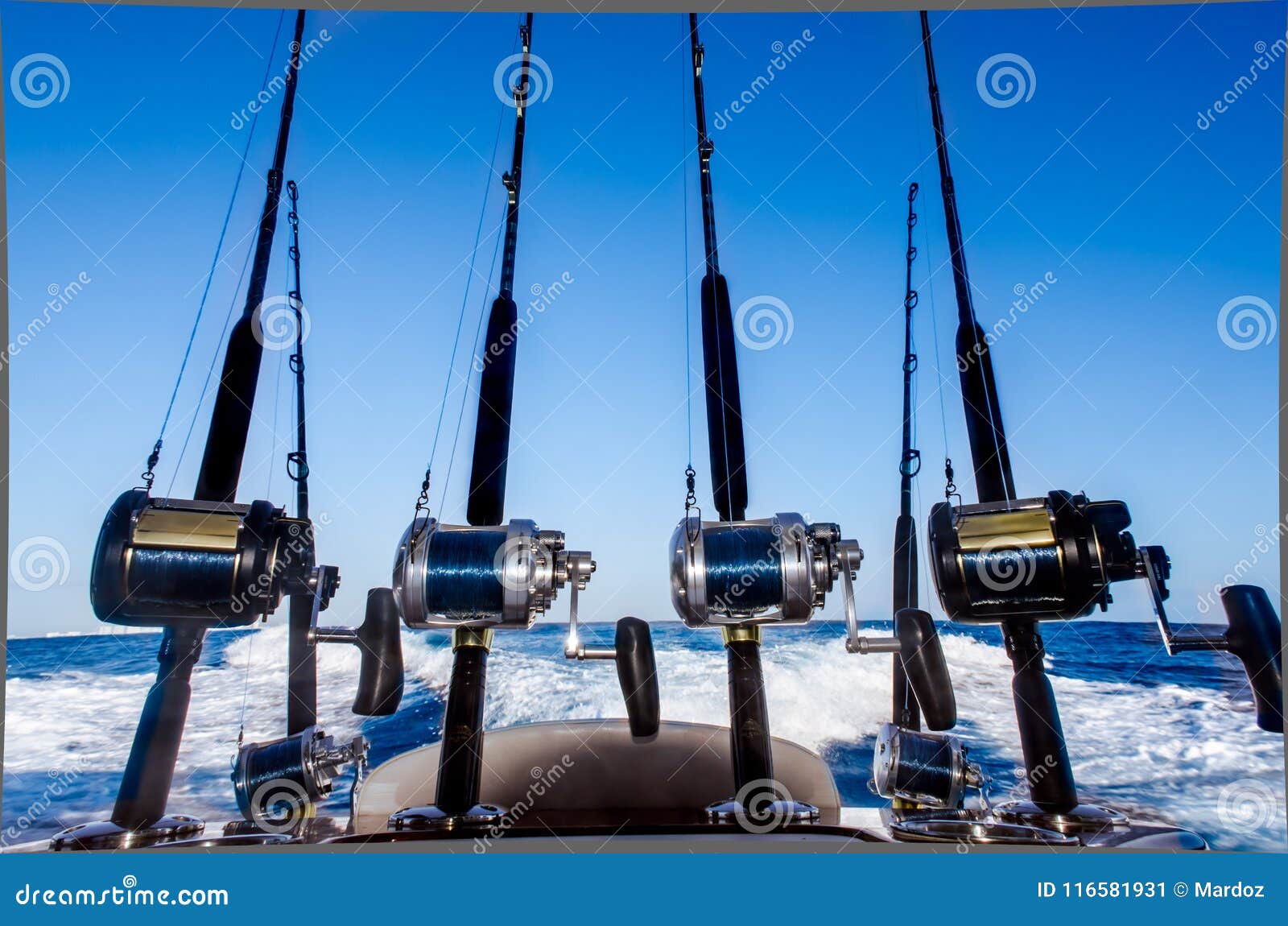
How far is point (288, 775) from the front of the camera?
64.0 inches

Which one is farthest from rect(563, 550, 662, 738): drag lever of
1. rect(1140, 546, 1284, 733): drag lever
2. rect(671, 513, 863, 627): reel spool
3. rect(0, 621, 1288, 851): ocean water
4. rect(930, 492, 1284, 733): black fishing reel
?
rect(0, 621, 1288, 851): ocean water

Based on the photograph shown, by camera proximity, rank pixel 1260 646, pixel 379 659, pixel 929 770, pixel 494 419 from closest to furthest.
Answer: pixel 1260 646
pixel 379 659
pixel 929 770
pixel 494 419

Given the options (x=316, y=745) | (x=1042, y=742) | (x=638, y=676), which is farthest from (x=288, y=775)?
(x=1042, y=742)

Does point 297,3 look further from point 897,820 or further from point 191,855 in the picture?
point 897,820

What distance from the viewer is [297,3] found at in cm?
193

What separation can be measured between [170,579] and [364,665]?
54cm

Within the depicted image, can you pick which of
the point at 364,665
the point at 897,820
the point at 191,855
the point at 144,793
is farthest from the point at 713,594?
the point at 144,793

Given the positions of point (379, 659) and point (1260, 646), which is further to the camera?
point (379, 659)

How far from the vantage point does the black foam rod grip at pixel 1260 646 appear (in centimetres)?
136

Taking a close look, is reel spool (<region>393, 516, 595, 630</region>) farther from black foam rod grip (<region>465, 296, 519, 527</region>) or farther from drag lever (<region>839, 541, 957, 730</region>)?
drag lever (<region>839, 541, 957, 730</region>)

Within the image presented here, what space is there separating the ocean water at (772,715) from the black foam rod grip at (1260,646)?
228 centimetres

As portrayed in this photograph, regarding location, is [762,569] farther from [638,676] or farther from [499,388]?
[499,388]

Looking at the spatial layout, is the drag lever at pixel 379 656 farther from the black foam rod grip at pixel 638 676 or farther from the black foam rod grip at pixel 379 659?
the black foam rod grip at pixel 638 676

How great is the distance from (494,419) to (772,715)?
13.7 feet
